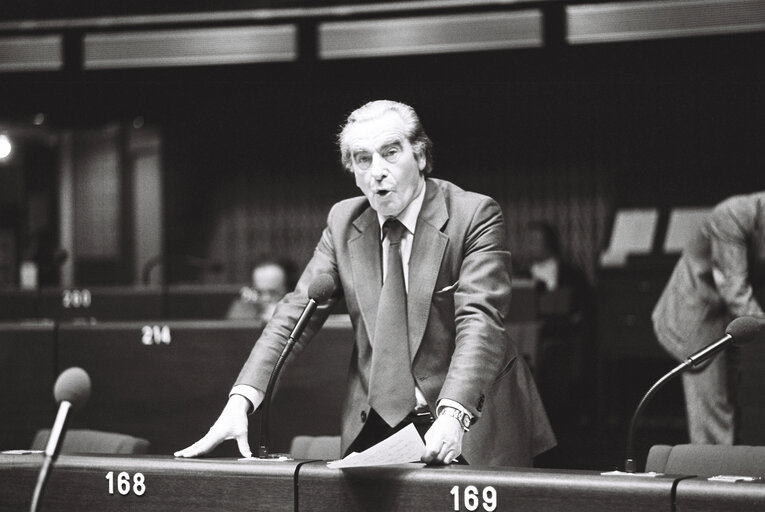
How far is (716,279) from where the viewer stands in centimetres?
452

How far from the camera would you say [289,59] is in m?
8.17

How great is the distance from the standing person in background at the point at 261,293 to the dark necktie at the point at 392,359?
12.3 ft

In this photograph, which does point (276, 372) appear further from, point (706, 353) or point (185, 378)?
point (185, 378)

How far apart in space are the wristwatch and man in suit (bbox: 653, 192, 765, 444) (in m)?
2.46

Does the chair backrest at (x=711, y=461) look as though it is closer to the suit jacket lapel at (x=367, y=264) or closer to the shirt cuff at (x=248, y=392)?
the suit jacket lapel at (x=367, y=264)

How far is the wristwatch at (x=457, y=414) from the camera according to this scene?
224 centimetres

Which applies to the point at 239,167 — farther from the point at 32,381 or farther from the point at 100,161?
the point at 32,381

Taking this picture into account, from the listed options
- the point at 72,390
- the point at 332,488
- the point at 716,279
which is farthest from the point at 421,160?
the point at 716,279

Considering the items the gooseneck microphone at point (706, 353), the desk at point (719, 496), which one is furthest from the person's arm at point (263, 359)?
the desk at point (719, 496)

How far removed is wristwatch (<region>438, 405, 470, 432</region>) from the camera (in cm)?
224

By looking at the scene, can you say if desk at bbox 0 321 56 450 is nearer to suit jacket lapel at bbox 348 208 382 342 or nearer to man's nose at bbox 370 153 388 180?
suit jacket lapel at bbox 348 208 382 342

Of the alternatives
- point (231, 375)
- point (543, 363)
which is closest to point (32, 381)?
point (231, 375)

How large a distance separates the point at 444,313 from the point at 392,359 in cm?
17

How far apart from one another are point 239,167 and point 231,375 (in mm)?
6237
